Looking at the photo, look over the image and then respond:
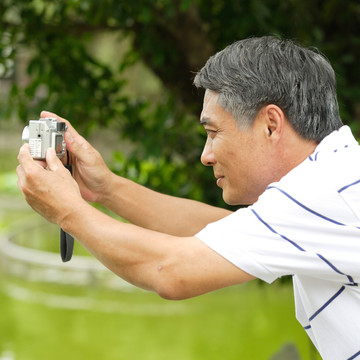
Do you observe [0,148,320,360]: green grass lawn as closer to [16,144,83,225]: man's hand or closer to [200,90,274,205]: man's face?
[200,90,274,205]: man's face

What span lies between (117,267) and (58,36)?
2.05 metres

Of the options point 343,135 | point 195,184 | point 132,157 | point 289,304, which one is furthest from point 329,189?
point 289,304

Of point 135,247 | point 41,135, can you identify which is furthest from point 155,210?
point 135,247

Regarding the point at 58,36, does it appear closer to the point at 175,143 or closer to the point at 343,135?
the point at 175,143

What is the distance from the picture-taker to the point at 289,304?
6359 millimetres

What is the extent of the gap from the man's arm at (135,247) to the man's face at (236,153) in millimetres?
254

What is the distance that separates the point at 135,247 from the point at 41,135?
0.40 meters

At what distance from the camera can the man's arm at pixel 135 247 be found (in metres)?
1.40

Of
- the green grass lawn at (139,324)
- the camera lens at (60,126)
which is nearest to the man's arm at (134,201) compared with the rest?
the camera lens at (60,126)

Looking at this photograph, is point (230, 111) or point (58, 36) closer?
point (230, 111)

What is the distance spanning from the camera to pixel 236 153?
1598mm

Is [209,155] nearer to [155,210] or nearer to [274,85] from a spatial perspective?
[274,85]

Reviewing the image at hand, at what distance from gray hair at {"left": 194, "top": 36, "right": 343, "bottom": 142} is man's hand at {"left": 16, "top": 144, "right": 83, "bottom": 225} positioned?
401mm

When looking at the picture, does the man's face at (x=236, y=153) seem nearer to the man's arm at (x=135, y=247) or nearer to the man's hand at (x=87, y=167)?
the man's arm at (x=135, y=247)
